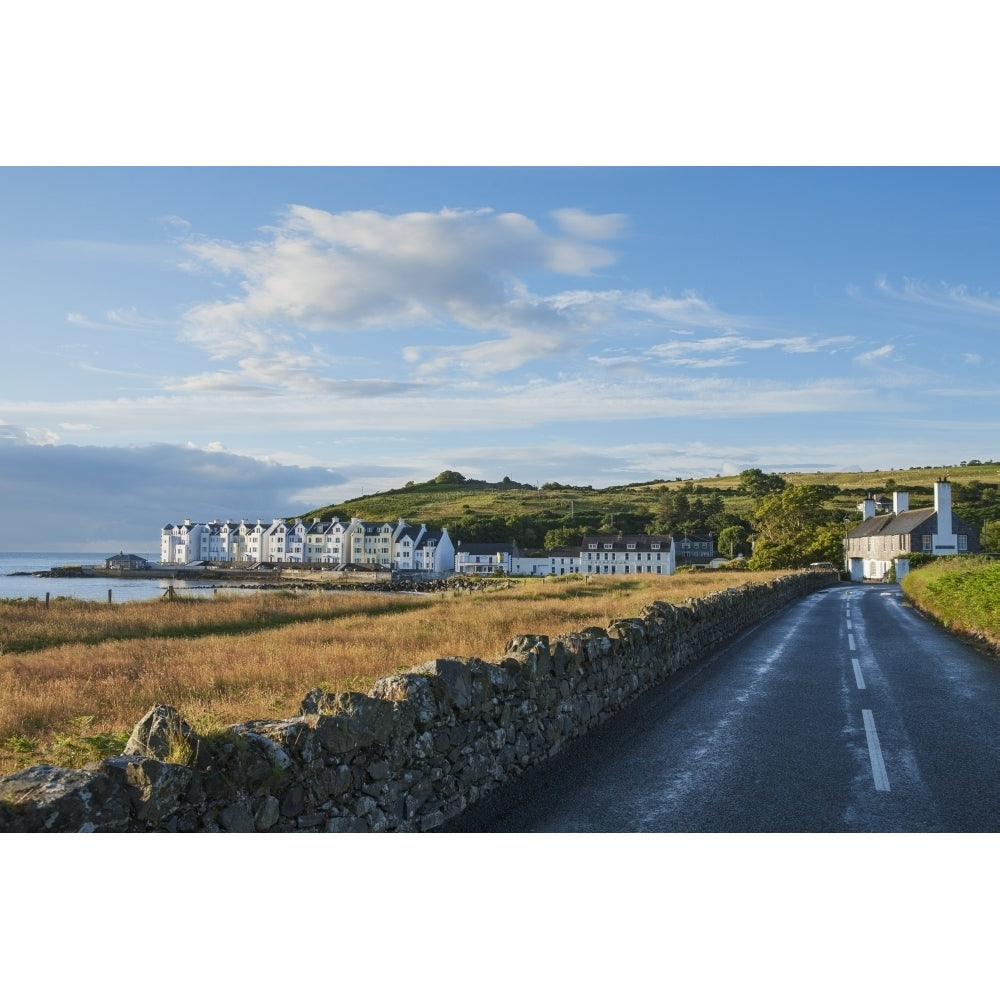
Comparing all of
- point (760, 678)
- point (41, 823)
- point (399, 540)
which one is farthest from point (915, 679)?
point (399, 540)

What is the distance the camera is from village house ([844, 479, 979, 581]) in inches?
2995

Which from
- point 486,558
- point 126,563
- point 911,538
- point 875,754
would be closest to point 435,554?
point 486,558

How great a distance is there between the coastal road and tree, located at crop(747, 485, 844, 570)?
206 feet

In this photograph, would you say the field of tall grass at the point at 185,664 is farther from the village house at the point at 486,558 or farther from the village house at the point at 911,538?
the village house at the point at 486,558

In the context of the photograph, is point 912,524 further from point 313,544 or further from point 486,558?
point 313,544

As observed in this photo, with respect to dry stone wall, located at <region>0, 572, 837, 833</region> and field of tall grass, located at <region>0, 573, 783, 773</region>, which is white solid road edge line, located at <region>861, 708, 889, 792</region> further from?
field of tall grass, located at <region>0, 573, 783, 773</region>

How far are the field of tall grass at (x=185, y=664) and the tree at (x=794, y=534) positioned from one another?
2122 inches

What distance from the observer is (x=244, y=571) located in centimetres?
15250

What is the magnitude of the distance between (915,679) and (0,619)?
2958 cm

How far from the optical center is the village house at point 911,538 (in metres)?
76.1

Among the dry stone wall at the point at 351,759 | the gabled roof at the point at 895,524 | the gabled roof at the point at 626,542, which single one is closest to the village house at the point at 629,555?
the gabled roof at the point at 626,542

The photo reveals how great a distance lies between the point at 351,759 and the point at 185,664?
34.2 ft

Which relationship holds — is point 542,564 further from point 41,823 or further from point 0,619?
point 41,823

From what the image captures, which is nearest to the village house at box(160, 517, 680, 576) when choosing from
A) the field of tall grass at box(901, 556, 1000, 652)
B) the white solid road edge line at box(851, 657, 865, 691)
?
the field of tall grass at box(901, 556, 1000, 652)
